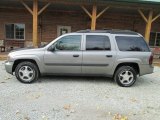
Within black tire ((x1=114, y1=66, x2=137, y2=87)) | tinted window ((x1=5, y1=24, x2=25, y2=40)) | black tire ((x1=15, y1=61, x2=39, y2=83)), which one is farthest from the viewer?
tinted window ((x1=5, y1=24, x2=25, y2=40))

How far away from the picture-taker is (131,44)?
24.1 ft

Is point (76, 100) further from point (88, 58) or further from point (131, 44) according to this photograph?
point (131, 44)

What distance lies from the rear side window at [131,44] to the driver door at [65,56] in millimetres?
1380

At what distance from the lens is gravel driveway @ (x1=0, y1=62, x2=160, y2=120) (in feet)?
16.0

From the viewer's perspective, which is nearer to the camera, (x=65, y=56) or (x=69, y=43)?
(x=65, y=56)

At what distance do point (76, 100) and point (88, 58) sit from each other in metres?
1.80

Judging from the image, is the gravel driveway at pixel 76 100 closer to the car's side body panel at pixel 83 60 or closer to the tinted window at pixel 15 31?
the car's side body panel at pixel 83 60

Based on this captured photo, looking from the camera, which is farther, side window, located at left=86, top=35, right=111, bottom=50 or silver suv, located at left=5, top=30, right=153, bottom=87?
side window, located at left=86, top=35, right=111, bottom=50

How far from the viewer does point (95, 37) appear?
7.31m

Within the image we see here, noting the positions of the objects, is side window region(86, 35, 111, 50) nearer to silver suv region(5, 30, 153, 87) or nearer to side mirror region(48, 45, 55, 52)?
silver suv region(5, 30, 153, 87)

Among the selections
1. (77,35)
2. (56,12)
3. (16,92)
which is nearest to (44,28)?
(56,12)

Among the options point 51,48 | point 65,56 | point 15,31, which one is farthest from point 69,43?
point 15,31

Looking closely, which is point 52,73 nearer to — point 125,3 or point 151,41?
point 125,3

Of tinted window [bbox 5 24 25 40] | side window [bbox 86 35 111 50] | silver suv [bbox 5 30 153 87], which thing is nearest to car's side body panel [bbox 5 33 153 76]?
silver suv [bbox 5 30 153 87]
